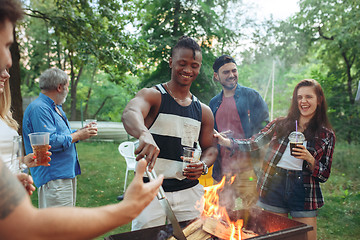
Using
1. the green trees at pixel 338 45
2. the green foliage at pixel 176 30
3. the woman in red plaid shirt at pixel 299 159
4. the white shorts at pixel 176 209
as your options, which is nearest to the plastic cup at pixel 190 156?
the white shorts at pixel 176 209

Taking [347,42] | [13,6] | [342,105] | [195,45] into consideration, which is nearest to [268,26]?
[347,42]

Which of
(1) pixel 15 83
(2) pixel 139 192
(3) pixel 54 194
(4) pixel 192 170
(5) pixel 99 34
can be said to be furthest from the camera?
(5) pixel 99 34

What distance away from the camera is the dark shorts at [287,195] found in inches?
118

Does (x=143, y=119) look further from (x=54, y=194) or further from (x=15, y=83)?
(x=15, y=83)

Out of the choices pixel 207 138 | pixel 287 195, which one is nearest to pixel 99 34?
pixel 207 138

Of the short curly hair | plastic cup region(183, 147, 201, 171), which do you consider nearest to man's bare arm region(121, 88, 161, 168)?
plastic cup region(183, 147, 201, 171)

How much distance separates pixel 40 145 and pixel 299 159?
2.80 meters

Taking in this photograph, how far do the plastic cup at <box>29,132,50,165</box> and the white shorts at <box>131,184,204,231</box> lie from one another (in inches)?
42.2

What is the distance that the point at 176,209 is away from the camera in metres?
2.48

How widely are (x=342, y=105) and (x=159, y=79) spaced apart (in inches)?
323

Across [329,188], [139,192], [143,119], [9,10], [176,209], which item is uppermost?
[9,10]

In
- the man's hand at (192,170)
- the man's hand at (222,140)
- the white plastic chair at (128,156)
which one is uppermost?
the man's hand at (222,140)

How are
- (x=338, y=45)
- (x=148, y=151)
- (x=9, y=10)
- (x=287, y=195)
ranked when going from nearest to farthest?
1. (x=9, y=10)
2. (x=148, y=151)
3. (x=287, y=195)
4. (x=338, y=45)

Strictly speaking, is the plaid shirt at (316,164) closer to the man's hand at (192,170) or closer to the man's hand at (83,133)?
the man's hand at (192,170)
